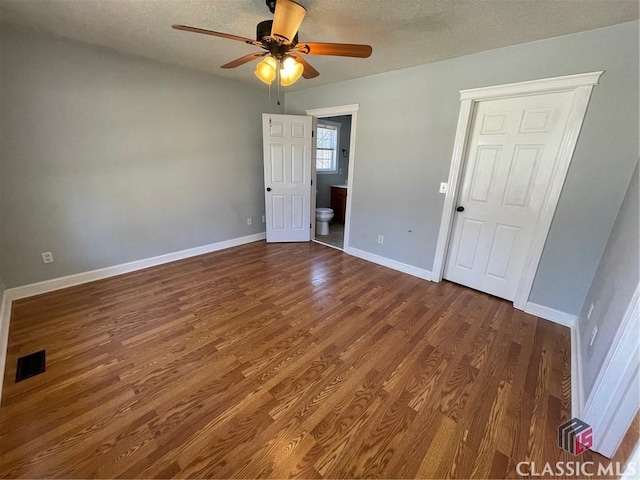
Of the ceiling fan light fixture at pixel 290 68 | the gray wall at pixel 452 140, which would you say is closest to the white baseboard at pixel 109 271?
the gray wall at pixel 452 140

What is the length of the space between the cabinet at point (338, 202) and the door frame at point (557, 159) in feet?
8.86

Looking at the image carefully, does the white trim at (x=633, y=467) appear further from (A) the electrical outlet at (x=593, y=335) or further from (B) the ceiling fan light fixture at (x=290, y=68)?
(B) the ceiling fan light fixture at (x=290, y=68)

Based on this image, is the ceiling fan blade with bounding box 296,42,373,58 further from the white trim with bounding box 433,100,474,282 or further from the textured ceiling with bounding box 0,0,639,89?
the white trim with bounding box 433,100,474,282

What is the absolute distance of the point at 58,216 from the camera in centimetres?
254

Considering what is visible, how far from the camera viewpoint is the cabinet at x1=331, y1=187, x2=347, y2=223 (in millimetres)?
5374

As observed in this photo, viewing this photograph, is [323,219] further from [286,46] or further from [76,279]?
[76,279]

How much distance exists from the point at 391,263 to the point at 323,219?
1668mm

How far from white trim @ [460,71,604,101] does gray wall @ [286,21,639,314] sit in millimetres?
46

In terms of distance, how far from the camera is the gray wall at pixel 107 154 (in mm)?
2271

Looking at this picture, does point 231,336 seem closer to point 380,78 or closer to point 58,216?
point 58,216

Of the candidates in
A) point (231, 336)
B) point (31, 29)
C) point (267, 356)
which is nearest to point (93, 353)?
point (231, 336)

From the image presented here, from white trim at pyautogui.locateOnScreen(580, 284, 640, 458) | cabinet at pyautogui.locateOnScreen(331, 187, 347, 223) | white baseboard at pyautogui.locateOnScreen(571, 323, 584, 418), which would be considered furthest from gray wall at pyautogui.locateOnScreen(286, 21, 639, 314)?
cabinet at pyautogui.locateOnScreen(331, 187, 347, 223)

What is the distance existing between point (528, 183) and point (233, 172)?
349 cm

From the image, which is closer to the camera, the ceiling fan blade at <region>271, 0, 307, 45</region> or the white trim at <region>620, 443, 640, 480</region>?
the white trim at <region>620, 443, 640, 480</region>
